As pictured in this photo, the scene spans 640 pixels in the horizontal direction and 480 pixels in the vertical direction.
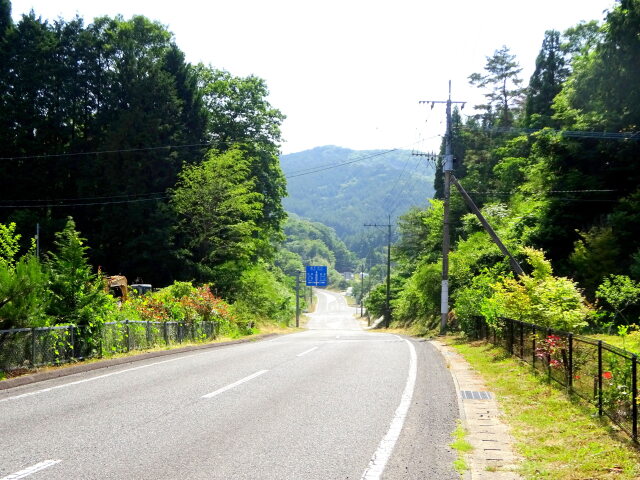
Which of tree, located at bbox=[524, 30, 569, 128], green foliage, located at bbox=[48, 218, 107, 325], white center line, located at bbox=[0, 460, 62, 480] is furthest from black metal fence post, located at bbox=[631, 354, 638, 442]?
tree, located at bbox=[524, 30, 569, 128]

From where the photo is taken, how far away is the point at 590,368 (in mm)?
8984

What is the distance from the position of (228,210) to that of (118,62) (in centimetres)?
1713

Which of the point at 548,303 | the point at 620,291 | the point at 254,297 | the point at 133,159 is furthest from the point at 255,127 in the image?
the point at 548,303

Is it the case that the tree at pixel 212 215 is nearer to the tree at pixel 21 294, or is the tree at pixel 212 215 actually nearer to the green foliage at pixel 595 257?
the green foliage at pixel 595 257

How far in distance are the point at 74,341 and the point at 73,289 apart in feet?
4.28

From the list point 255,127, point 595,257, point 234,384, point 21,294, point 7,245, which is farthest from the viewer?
point 255,127

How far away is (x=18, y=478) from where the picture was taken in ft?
17.8

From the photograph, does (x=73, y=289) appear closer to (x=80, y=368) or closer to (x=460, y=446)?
(x=80, y=368)

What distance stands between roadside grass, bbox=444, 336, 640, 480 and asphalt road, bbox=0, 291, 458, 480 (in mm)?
967

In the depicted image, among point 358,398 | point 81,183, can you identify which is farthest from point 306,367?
point 81,183

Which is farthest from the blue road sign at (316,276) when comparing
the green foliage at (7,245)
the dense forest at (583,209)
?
the green foliage at (7,245)

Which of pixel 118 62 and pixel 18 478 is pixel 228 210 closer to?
pixel 118 62

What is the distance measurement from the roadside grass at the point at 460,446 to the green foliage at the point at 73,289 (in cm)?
1022

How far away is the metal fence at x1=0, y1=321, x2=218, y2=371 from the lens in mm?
11914
